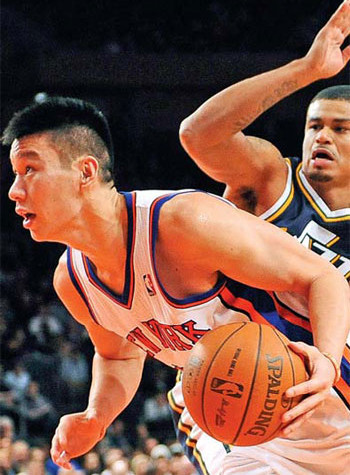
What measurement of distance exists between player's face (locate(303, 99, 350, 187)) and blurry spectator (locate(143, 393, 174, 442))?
5.90 meters

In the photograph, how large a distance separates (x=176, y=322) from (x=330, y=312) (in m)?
0.57

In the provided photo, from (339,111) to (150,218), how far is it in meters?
1.11

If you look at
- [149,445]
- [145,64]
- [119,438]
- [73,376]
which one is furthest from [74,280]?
[145,64]

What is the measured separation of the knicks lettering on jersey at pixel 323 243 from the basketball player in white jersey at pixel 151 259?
0.45 meters

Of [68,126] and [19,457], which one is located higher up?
[68,126]

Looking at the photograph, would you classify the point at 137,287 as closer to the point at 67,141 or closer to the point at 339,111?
the point at 67,141

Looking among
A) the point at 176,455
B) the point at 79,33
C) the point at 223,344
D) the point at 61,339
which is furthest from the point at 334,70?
the point at 79,33

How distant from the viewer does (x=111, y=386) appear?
3.22 meters

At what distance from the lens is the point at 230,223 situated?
8.24 ft

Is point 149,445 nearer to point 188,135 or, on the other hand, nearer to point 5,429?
point 5,429

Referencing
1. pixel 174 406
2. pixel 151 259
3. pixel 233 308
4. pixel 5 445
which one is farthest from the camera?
pixel 5 445

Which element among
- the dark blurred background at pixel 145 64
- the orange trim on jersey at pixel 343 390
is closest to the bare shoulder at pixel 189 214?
the orange trim on jersey at pixel 343 390

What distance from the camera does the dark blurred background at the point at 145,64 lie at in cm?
1216

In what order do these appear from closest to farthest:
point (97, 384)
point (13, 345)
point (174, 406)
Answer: point (97, 384) < point (174, 406) < point (13, 345)
